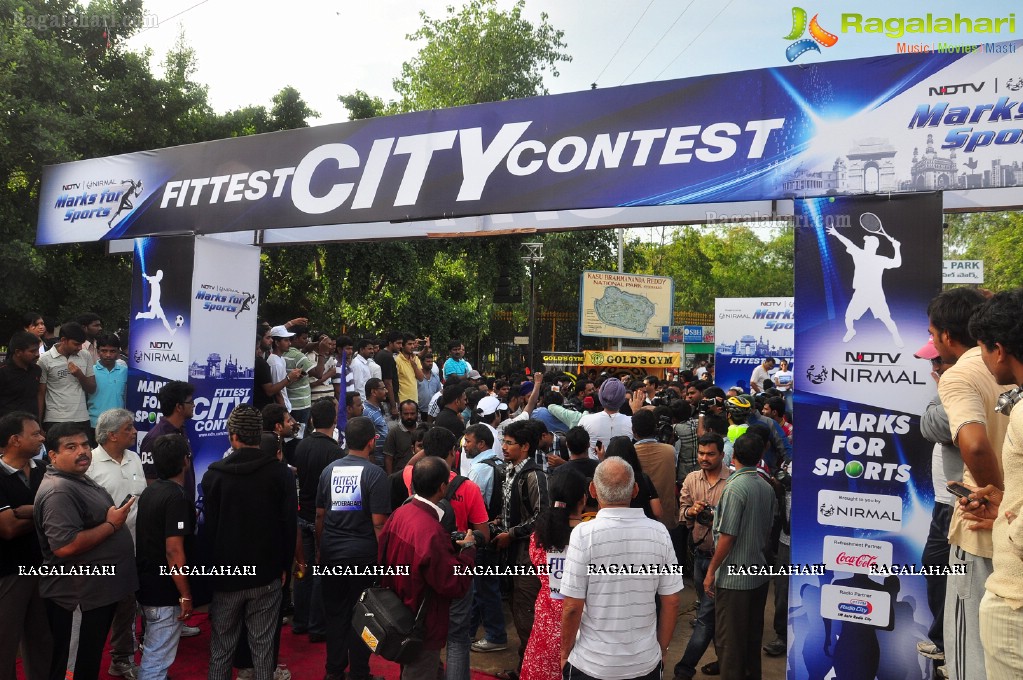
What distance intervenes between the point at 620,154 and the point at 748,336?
11.3 meters

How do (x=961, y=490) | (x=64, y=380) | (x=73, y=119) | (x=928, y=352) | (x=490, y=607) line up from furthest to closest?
1. (x=73, y=119)
2. (x=64, y=380)
3. (x=490, y=607)
4. (x=928, y=352)
5. (x=961, y=490)

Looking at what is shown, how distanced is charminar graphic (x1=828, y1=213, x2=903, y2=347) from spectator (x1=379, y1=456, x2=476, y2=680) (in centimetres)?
283

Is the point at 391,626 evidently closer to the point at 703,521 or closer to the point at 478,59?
the point at 703,521

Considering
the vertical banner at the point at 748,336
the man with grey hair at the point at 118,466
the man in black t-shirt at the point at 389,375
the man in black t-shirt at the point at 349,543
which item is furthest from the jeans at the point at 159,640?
the vertical banner at the point at 748,336

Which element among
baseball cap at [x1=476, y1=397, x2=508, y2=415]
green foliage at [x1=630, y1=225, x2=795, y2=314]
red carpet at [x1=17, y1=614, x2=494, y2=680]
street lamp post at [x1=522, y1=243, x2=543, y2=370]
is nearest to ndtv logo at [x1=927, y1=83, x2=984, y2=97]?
baseball cap at [x1=476, y1=397, x2=508, y2=415]

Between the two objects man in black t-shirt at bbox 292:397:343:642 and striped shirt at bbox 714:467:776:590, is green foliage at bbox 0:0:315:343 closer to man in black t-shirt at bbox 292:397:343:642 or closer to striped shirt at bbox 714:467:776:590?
man in black t-shirt at bbox 292:397:343:642

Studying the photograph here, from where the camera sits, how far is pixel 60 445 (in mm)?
4402

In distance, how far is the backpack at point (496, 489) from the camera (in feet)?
18.6

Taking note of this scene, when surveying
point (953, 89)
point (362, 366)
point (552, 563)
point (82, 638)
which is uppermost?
point (953, 89)

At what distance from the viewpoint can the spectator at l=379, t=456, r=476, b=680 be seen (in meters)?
4.08

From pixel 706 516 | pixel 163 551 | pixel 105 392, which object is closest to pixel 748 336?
pixel 706 516

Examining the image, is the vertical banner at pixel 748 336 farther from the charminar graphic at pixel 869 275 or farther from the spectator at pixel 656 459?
the charminar graphic at pixel 869 275

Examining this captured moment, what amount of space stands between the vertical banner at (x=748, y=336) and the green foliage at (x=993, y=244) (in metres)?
12.5

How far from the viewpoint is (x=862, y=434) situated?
494cm
